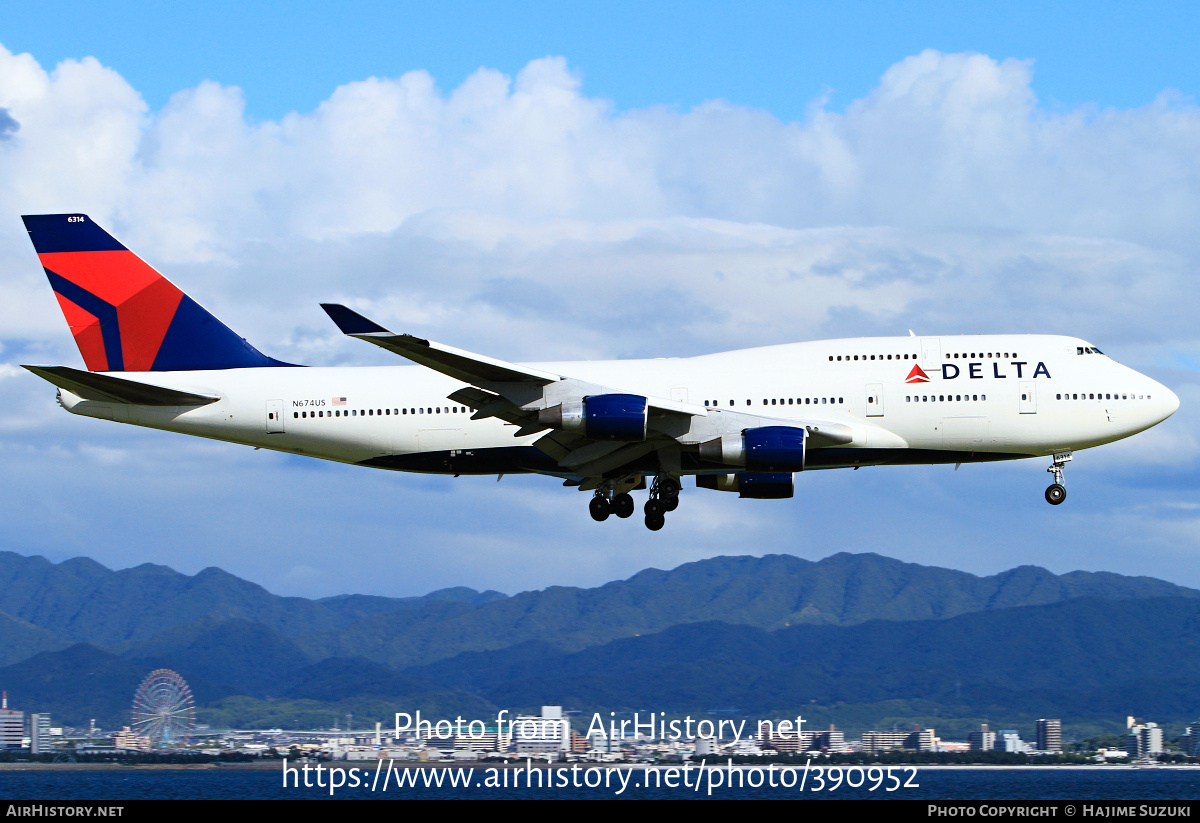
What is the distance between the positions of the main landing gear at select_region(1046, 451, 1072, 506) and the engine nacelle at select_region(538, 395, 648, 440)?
13.3 metres

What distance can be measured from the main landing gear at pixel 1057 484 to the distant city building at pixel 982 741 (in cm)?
15332

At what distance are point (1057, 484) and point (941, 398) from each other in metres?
5.16

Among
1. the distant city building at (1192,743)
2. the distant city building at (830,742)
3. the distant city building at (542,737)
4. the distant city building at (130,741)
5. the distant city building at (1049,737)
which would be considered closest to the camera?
the distant city building at (542,737)

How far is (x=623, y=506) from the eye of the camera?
42156 millimetres

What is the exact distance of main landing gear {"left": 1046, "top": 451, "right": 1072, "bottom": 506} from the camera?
128 feet

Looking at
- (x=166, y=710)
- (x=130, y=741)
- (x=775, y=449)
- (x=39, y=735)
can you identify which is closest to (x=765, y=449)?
(x=775, y=449)

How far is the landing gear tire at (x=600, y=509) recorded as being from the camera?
138 ft

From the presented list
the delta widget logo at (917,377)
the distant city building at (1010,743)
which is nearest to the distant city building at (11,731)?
the distant city building at (1010,743)

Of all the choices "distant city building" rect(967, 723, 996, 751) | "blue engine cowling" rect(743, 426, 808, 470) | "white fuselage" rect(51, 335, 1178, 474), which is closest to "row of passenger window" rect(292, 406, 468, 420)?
"white fuselage" rect(51, 335, 1178, 474)

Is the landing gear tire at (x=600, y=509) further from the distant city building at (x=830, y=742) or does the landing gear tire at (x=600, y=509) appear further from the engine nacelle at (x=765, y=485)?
the distant city building at (x=830, y=742)

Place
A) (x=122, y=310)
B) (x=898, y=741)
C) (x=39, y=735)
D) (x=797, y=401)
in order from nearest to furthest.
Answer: (x=797, y=401) → (x=122, y=310) → (x=898, y=741) → (x=39, y=735)

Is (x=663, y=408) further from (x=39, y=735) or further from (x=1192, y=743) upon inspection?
(x=39, y=735)

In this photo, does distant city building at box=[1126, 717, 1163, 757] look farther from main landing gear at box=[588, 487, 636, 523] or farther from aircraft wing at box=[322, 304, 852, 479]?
aircraft wing at box=[322, 304, 852, 479]
